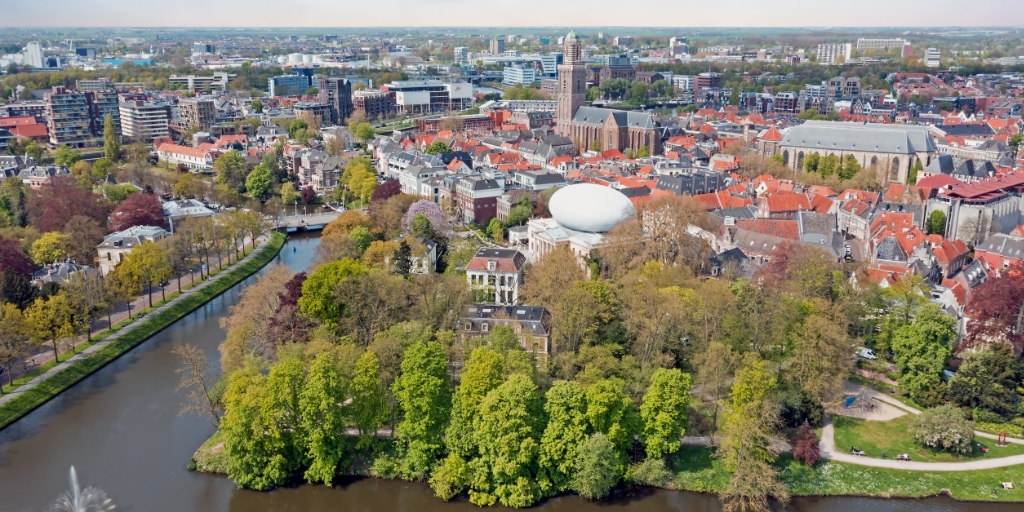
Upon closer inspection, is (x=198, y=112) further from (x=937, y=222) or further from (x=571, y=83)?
(x=937, y=222)

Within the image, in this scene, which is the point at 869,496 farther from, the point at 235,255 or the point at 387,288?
the point at 235,255

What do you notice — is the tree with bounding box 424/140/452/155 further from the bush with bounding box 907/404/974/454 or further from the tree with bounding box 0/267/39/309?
the bush with bounding box 907/404/974/454

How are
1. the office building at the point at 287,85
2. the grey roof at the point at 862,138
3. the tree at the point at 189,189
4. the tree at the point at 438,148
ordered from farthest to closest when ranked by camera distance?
the office building at the point at 287,85
the tree at the point at 438,148
the grey roof at the point at 862,138
the tree at the point at 189,189

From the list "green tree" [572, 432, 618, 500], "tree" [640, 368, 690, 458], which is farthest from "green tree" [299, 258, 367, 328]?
"tree" [640, 368, 690, 458]

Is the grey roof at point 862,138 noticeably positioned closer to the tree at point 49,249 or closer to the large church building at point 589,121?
the large church building at point 589,121

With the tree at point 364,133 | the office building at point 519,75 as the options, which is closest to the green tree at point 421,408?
the tree at point 364,133

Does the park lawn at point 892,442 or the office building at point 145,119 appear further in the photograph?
the office building at point 145,119

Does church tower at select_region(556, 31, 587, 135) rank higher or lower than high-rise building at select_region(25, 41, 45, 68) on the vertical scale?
lower
